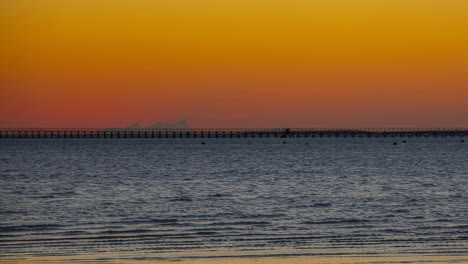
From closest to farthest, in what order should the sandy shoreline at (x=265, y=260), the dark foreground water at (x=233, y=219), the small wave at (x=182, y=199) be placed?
the sandy shoreline at (x=265, y=260) < the dark foreground water at (x=233, y=219) < the small wave at (x=182, y=199)

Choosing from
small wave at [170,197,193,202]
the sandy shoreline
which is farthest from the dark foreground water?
the sandy shoreline

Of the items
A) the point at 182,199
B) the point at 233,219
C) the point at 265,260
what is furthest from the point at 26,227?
the point at 182,199

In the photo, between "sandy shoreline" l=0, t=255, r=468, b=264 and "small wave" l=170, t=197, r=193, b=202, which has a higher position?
"sandy shoreline" l=0, t=255, r=468, b=264

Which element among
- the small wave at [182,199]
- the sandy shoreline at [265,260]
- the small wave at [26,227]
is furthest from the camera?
the small wave at [182,199]

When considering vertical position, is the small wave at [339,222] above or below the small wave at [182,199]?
above

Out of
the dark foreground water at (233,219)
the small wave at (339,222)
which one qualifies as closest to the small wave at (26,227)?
the dark foreground water at (233,219)

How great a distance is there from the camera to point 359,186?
3919 cm

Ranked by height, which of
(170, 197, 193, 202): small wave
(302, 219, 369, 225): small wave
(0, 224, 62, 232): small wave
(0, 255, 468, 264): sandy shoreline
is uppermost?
(0, 255, 468, 264): sandy shoreline

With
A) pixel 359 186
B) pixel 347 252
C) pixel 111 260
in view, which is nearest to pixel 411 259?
pixel 347 252

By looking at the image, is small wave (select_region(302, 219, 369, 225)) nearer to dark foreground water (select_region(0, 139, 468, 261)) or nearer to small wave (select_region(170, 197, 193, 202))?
dark foreground water (select_region(0, 139, 468, 261))

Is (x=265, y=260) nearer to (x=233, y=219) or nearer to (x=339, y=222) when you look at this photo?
(x=339, y=222)

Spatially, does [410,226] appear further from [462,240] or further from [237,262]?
[237,262]

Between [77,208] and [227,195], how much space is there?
337 inches

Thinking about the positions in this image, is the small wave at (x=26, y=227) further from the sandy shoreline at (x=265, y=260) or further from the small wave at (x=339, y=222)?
the small wave at (x=339, y=222)
